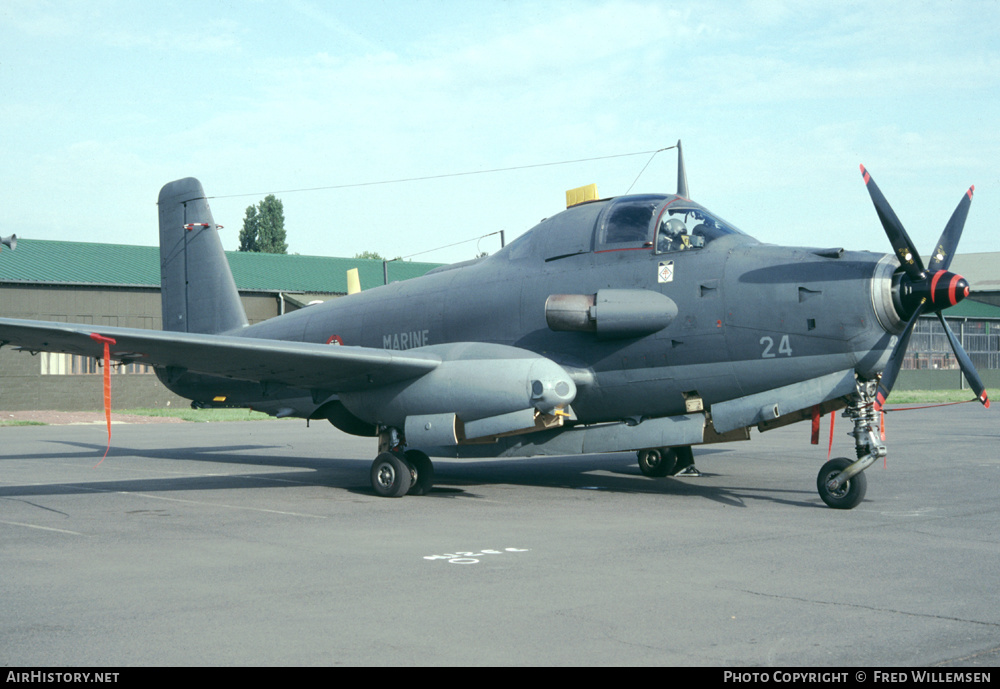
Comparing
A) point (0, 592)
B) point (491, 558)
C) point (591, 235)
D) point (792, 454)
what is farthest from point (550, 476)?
point (0, 592)

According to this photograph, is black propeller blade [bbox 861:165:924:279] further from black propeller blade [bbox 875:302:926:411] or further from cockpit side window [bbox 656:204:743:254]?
cockpit side window [bbox 656:204:743:254]

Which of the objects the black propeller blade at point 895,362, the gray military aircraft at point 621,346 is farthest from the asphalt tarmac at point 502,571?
the black propeller blade at point 895,362

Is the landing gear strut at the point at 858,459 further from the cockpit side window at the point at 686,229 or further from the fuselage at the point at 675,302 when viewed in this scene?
the cockpit side window at the point at 686,229

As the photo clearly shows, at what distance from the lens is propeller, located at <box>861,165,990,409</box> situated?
10219 millimetres

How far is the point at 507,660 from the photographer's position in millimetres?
4969

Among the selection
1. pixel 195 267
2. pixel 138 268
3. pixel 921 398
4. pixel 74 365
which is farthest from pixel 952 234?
pixel 921 398

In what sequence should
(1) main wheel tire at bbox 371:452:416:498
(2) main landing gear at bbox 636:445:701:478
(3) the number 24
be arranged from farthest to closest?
(2) main landing gear at bbox 636:445:701:478, (1) main wheel tire at bbox 371:452:416:498, (3) the number 24

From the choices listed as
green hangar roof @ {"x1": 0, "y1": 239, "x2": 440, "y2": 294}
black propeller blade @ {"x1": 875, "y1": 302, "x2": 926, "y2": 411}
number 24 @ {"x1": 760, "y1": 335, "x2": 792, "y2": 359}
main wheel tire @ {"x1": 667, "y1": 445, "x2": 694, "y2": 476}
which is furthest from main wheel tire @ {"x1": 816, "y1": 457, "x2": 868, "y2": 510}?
green hangar roof @ {"x1": 0, "y1": 239, "x2": 440, "y2": 294}

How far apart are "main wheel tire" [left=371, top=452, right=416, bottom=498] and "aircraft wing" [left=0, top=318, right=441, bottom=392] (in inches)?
44.9

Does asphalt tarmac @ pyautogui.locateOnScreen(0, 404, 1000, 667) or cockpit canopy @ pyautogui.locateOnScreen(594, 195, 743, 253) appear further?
cockpit canopy @ pyautogui.locateOnScreen(594, 195, 743, 253)

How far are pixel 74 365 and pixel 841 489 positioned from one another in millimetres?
40721

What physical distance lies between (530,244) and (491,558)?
665cm

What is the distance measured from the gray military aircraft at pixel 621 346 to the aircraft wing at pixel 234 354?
0.11ft
